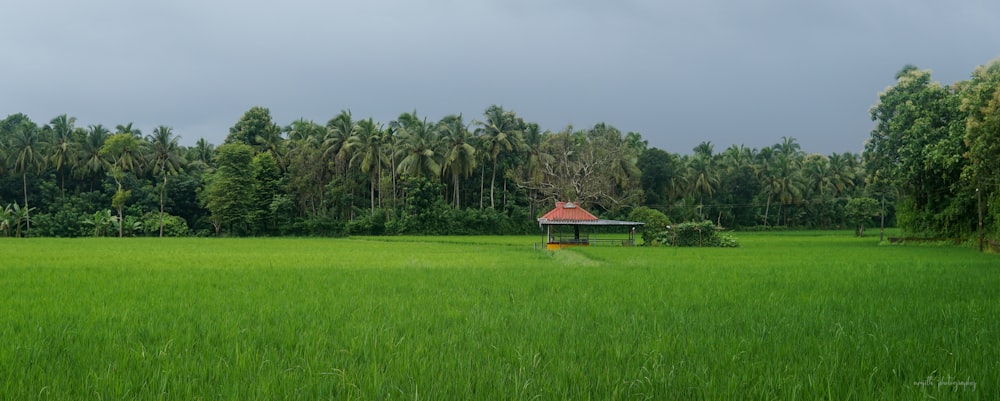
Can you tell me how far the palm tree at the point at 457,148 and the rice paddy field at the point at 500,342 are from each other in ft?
136

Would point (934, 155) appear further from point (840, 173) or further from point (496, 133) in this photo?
point (840, 173)

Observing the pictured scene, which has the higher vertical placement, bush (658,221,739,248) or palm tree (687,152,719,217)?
palm tree (687,152,719,217)

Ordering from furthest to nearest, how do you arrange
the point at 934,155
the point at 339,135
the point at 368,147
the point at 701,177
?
the point at 701,177, the point at 339,135, the point at 368,147, the point at 934,155

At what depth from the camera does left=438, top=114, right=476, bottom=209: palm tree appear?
171 ft

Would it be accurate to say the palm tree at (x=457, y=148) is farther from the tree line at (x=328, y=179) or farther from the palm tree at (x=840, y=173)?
the palm tree at (x=840, y=173)

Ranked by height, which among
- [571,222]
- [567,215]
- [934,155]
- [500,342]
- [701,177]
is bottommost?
[500,342]

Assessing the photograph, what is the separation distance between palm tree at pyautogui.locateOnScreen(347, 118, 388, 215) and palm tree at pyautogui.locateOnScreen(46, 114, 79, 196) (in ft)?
82.4

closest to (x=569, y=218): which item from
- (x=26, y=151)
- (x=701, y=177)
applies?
(x=701, y=177)

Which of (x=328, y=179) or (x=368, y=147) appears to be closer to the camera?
(x=368, y=147)

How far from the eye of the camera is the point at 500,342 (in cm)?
565

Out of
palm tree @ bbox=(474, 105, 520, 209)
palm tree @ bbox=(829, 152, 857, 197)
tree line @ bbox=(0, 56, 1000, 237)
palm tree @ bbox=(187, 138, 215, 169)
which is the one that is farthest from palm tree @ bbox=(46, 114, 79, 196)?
palm tree @ bbox=(829, 152, 857, 197)

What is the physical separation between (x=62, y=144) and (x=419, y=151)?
31.3 metres

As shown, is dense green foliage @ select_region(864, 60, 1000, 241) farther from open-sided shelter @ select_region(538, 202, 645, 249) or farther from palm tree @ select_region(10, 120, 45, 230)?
palm tree @ select_region(10, 120, 45, 230)

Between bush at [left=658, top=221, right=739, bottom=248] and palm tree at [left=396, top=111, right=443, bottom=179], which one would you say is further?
palm tree at [left=396, top=111, right=443, bottom=179]
